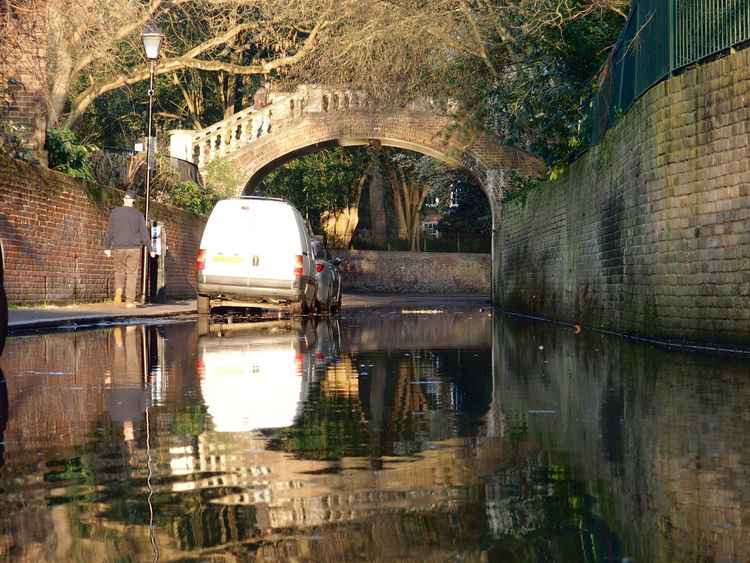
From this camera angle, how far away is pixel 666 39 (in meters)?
16.2

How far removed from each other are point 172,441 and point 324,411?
159cm

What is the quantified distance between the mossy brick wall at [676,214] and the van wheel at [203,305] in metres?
6.56

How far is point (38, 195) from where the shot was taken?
22.7 metres

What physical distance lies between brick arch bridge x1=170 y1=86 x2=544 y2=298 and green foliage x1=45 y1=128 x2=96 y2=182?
47.8 feet

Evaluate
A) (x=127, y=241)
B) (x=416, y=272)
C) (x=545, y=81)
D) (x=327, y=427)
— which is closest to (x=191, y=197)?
(x=127, y=241)

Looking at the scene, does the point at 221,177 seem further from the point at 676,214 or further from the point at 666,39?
the point at 676,214

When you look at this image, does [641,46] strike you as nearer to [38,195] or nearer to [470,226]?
[38,195]

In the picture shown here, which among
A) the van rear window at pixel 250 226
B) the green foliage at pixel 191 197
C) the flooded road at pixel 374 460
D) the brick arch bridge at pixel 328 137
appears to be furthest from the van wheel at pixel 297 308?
the brick arch bridge at pixel 328 137

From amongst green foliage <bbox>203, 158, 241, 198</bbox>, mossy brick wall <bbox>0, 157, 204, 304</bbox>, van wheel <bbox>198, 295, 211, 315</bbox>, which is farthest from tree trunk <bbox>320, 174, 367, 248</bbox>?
van wheel <bbox>198, 295, 211, 315</bbox>

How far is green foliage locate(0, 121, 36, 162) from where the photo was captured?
77.2ft

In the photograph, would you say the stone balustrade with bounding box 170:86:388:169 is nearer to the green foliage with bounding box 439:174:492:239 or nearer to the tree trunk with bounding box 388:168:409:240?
the green foliage with bounding box 439:174:492:239

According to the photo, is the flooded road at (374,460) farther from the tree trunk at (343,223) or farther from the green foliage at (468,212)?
the green foliage at (468,212)

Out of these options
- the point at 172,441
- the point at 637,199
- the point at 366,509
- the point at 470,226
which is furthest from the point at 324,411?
the point at 470,226

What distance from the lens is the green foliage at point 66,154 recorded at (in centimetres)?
2642
